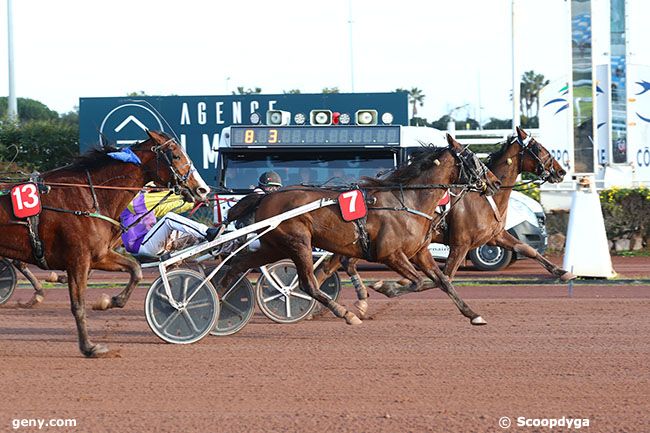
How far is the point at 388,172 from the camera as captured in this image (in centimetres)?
1036

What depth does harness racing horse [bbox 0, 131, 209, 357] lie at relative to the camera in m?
8.16

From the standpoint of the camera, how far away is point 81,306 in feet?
26.9

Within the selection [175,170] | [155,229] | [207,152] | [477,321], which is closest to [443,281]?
[477,321]

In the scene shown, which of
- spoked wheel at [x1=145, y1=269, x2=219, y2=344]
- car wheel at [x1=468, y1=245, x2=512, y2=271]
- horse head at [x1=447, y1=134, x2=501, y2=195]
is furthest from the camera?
car wheel at [x1=468, y1=245, x2=512, y2=271]

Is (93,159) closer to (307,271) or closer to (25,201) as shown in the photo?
(25,201)

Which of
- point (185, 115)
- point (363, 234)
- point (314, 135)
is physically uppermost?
point (185, 115)

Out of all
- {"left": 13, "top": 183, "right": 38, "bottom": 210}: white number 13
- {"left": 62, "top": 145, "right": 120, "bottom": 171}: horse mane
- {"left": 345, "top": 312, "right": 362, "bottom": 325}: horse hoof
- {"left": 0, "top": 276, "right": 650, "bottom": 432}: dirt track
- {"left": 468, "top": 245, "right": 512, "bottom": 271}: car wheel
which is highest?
{"left": 62, "top": 145, "right": 120, "bottom": 171}: horse mane

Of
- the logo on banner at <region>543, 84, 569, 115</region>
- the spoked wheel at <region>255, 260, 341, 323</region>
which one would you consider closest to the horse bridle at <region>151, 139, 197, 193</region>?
the spoked wheel at <region>255, 260, 341, 323</region>

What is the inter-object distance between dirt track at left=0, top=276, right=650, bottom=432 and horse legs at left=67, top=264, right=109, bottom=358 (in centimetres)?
12

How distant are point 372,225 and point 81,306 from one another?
2652mm

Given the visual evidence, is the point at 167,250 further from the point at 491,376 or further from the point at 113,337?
the point at 491,376

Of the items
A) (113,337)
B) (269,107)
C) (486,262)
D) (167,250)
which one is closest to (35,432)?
(113,337)

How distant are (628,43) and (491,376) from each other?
17.8 m

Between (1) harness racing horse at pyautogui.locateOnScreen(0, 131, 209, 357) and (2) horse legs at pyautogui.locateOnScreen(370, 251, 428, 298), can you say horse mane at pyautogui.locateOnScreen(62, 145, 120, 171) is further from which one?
(2) horse legs at pyautogui.locateOnScreen(370, 251, 428, 298)
